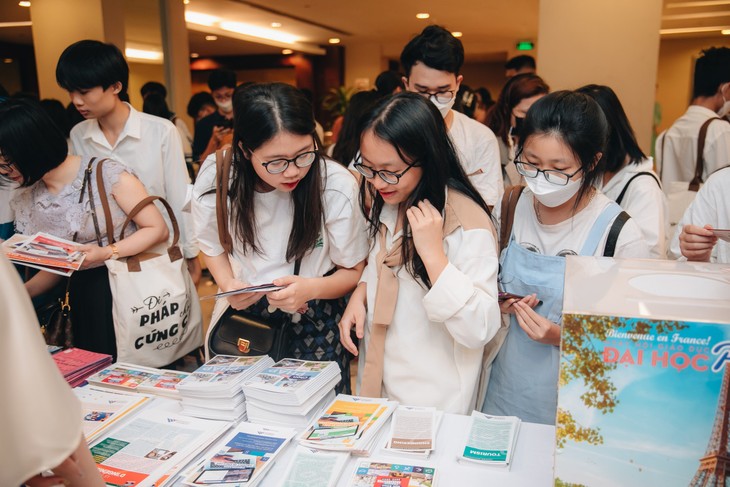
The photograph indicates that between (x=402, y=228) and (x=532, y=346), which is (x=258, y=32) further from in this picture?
(x=532, y=346)

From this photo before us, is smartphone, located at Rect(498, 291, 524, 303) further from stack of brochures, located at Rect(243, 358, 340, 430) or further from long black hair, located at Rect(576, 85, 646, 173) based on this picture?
long black hair, located at Rect(576, 85, 646, 173)

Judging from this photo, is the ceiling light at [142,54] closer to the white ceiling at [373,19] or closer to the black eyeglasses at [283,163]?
the white ceiling at [373,19]

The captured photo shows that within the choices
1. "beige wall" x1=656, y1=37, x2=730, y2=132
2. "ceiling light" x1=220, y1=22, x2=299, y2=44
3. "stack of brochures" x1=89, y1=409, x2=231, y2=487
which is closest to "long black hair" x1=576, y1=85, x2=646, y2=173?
"stack of brochures" x1=89, y1=409, x2=231, y2=487

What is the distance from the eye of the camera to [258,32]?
11727 millimetres

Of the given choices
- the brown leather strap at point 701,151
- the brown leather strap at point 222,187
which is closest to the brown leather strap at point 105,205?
the brown leather strap at point 222,187

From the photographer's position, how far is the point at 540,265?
1.51m

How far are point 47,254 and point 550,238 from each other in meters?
1.60

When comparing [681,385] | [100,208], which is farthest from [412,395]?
[100,208]

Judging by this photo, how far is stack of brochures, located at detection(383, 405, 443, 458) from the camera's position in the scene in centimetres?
127

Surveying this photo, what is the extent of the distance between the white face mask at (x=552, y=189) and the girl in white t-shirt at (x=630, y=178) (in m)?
0.38

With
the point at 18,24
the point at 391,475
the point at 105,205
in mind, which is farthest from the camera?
the point at 18,24

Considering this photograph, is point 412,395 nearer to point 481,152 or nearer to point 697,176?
point 481,152

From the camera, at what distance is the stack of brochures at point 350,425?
1.26 metres

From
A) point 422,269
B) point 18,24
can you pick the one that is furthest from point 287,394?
point 18,24
